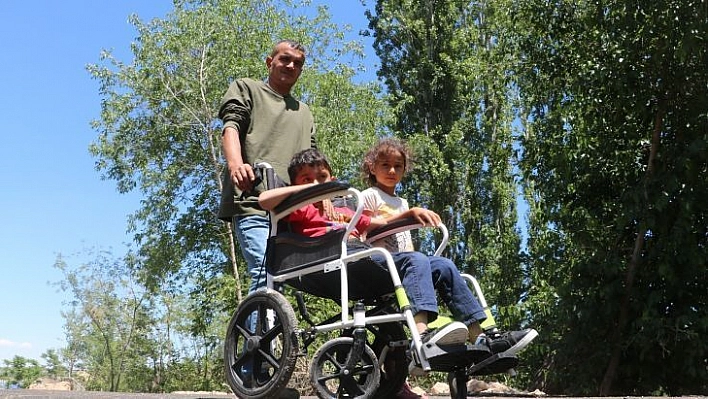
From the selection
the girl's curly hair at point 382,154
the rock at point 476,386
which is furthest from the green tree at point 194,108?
the girl's curly hair at point 382,154

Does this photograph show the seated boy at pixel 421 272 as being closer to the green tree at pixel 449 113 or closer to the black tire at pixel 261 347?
the black tire at pixel 261 347

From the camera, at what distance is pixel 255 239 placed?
3732 mm

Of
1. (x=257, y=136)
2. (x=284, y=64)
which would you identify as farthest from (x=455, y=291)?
(x=284, y=64)

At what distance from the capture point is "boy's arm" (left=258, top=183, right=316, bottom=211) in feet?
10.9

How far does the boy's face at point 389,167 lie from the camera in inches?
156

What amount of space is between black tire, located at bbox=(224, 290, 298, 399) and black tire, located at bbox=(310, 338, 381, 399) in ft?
0.66

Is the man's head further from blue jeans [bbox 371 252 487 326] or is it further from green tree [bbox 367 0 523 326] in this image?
green tree [bbox 367 0 523 326]

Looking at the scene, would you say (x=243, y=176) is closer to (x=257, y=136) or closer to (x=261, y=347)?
(x=257, y=136)

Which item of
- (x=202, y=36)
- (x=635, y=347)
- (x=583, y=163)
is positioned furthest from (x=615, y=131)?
(x=202, y=36)

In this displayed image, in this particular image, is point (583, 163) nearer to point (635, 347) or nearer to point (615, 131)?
point (615, 131)

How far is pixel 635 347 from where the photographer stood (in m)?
9.56

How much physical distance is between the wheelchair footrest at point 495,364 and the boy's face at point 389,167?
1.17m

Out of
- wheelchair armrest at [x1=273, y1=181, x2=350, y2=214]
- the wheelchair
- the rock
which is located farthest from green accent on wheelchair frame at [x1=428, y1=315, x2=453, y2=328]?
the rock

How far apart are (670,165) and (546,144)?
5.83ft
